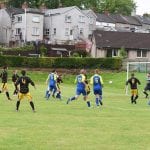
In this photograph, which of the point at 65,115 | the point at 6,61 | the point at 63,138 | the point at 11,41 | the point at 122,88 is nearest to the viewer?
the point at 63,138

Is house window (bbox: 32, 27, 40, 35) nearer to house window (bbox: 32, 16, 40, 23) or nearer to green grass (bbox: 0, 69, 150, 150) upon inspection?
house window (bbox: 32, 16, 40, 23)

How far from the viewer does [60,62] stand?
6838cm

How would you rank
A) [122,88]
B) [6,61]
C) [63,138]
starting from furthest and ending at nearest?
1. [6,61]
2. [122,88]
3. [63,138]

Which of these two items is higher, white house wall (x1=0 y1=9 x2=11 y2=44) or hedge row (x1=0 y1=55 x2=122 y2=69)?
white house wall (x1=0 y1=9 x2=11 y2=44)

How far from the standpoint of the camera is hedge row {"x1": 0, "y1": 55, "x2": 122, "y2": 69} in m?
66.8

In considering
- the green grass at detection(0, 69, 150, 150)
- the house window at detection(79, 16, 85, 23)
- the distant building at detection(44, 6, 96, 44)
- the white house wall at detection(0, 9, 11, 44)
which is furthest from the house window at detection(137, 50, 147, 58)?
the green grass at detection(0, 69, 150, 150)

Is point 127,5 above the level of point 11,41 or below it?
above

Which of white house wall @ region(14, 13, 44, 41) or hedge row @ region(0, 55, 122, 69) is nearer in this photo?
hedge row @ region(0, 55, 122, 69)

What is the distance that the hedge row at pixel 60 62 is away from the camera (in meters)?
66.8

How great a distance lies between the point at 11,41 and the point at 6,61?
31973 mm

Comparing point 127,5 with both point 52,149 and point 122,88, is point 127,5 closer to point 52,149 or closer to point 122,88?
point 122,88

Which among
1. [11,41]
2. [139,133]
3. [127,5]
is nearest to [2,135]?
[139,133]

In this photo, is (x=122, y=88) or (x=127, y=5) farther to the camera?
(x=127, y=5)

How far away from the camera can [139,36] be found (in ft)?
305
